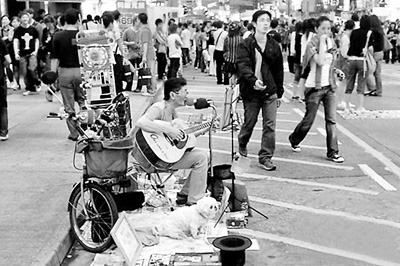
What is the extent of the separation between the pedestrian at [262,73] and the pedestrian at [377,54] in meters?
5.43

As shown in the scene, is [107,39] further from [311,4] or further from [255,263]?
[311,4]

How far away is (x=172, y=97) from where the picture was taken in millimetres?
5719

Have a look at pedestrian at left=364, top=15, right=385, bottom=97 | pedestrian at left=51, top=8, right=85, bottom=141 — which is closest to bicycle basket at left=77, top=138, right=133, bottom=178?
pedestrian at left=51, top=8, right=85, bottom=141

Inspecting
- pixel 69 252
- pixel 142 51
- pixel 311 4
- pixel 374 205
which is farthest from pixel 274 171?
pixel 311 4

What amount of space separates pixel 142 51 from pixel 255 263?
32.9ft

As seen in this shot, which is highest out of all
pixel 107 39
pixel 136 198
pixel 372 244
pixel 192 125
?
pixel 107 39

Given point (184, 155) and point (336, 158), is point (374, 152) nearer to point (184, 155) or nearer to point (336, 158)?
point (336, 158)

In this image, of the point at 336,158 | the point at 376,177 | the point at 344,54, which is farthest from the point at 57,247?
the point at 344,54

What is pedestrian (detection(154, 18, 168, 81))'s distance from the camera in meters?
16.1

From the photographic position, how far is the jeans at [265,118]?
7.49m

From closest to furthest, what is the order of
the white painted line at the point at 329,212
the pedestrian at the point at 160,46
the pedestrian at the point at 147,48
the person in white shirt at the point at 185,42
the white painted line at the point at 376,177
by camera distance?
1. the white painted line at the point at 329,212
2. the white painted line at the point at 376,177
3. the pedestrian at the point at 147,48
4. the pedestrian at the point at 160,46
5. the person in white shirt at the point at 185,42

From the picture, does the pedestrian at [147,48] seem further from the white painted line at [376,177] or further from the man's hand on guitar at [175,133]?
the man's hand on guitar at [175,133]

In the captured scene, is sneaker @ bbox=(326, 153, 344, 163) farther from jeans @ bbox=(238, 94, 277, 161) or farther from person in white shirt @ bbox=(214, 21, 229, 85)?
person in white shirt @ bbox=(214, 21, 229, 85)

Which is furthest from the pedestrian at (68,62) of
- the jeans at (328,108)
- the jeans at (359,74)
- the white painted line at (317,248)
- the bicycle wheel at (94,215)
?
the jeans at (359,74)
